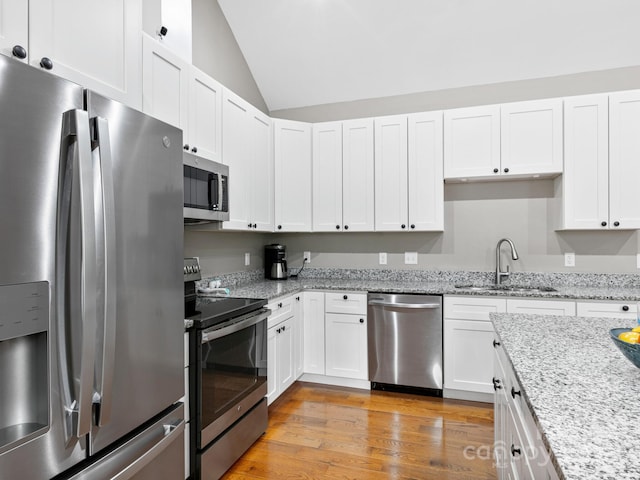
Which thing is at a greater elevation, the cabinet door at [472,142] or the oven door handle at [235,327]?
the cabinet door at [472,142]

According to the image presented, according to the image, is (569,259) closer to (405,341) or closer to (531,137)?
(531,137)

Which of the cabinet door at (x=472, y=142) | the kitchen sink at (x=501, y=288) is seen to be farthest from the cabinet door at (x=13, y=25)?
the kitchen sink at (x=501, y=288)

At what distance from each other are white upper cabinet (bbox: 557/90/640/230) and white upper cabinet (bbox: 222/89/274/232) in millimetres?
2519

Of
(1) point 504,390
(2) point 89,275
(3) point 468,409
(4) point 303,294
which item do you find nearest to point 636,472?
(1) point 504,390

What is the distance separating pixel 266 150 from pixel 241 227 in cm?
91

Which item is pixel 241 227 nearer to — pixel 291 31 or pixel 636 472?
pixel 291 31

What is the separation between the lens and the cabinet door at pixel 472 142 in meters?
3.29

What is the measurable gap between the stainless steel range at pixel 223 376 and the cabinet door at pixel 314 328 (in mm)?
943

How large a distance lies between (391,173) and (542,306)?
1654 millimetres

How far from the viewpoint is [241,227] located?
3.04 metres

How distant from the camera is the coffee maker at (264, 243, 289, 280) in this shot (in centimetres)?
388

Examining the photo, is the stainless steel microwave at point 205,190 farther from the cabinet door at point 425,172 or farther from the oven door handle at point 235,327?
the cabinet door at point 425,172

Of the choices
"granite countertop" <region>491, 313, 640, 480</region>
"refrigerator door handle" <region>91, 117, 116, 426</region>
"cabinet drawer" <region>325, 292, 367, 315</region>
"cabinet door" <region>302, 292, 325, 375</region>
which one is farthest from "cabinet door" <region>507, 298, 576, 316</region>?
"refrigerator door handle" <region>91, 117, 116, 426</region>

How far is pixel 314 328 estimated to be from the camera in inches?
136
